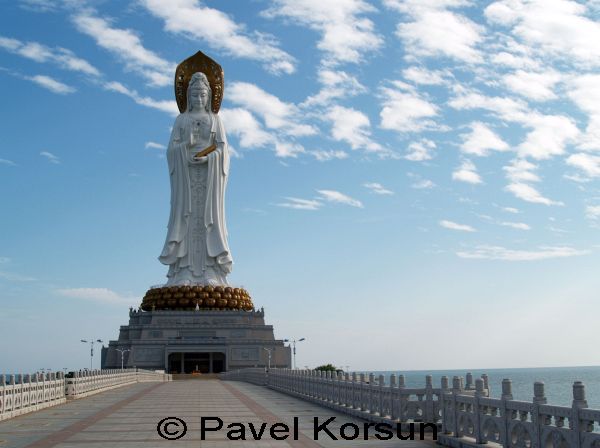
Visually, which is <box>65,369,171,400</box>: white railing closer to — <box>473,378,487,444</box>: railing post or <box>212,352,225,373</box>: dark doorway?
<box>212,352,225,373</box>: dark doorway

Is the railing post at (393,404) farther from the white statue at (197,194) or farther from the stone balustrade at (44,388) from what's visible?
the white statue at (197,194)

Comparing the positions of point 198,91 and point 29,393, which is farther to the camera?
point 198,91

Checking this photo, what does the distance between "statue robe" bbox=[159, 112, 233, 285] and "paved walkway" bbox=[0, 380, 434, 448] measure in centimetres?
3320

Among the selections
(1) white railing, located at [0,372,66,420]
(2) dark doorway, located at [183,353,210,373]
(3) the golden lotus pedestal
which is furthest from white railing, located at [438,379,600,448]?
(2) dark doorway, located at [183,353,210,373]

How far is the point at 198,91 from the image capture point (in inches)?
2147

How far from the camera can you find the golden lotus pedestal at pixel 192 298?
5409 centimetres

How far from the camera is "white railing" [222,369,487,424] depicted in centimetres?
1248

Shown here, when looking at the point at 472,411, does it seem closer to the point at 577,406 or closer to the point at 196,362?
the point at 577,406

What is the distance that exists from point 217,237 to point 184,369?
31.2 ft

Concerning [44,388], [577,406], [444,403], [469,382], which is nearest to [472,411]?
[444,403]

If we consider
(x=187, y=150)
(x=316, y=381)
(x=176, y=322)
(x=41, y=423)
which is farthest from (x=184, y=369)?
(x=41, y=423)

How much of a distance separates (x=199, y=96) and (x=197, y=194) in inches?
265

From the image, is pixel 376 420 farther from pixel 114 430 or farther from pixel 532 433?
pixel 532 433

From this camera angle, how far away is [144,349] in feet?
173
